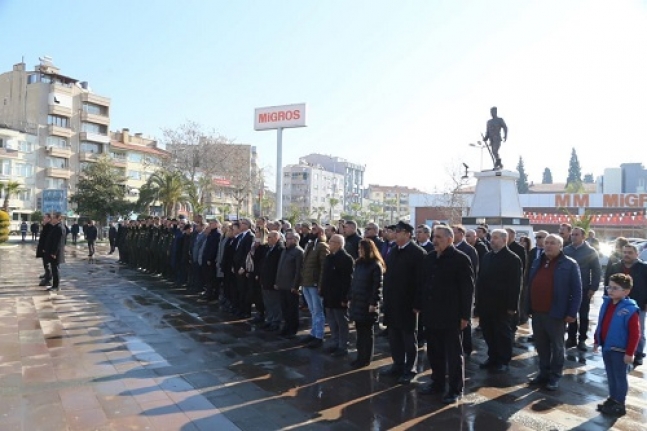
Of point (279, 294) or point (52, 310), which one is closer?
point (279, 294)

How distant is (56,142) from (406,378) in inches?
2359

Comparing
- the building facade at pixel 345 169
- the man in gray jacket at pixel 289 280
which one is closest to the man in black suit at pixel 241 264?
the man in gray jacket at pixel 289 280

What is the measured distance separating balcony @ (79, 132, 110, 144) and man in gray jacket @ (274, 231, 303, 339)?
190 feet

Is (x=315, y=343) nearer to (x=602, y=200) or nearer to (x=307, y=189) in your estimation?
(x=602, y=200)

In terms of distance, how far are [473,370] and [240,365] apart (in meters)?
3.00

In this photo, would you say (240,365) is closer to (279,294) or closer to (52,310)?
(279,294)

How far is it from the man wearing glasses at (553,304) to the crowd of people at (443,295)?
0.01 metres

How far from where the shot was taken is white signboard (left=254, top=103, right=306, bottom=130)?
101 ft

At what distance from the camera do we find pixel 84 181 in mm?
36906

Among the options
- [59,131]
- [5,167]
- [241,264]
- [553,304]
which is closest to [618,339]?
[553,304]

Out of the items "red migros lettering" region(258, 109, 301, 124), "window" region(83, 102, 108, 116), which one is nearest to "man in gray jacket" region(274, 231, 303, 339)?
"red migros lettering" region(258, 109, 301, 124)

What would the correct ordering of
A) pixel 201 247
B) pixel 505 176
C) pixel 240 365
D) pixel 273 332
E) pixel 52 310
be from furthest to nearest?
pixel 505 176, pixel 201 247, pixel 52 310, pixel 273 332, pixel 240 365

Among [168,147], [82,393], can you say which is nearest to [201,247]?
[82,393]

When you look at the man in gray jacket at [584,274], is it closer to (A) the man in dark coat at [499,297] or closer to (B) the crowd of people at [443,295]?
(B) the crowd of people at [443,295]
